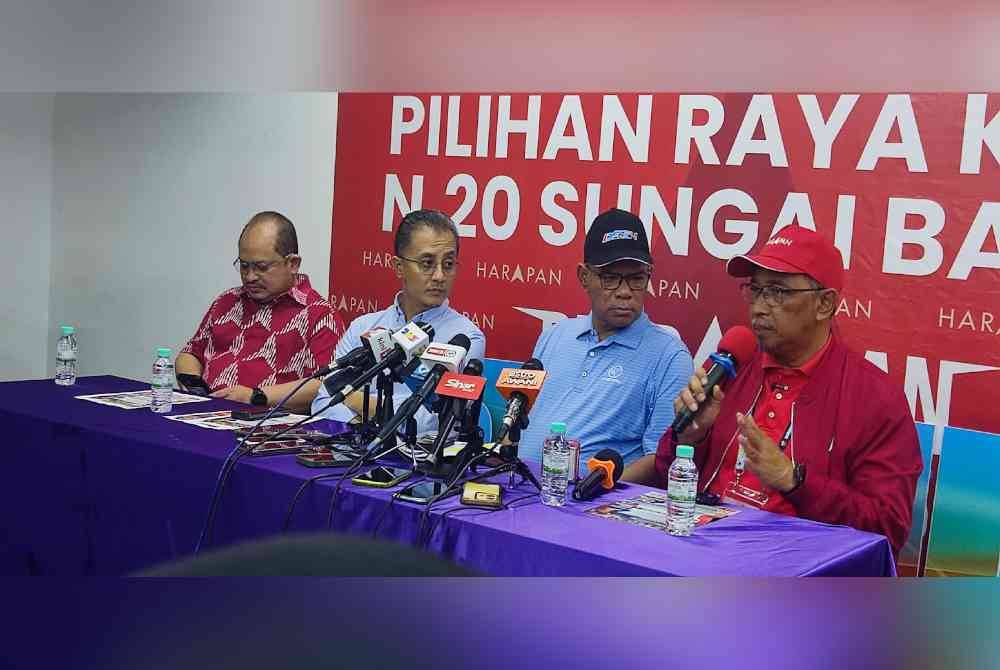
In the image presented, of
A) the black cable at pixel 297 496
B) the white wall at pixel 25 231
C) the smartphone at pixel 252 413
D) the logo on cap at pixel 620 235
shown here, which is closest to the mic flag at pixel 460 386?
the black cable at pixel 297 496

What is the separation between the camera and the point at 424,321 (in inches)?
142

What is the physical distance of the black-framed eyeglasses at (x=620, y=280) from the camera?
11.1 ft

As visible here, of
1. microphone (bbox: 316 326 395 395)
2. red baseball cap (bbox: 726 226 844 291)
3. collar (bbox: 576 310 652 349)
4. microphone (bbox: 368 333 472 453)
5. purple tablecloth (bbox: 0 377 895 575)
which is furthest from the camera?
collar (bbox: 576 310 652 349)

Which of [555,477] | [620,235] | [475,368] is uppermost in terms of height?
[620,235]

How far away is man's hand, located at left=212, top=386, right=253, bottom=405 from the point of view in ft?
12.3

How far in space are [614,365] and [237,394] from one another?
138 centimetres

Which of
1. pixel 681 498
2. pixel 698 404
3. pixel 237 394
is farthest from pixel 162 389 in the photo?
pixel 681 498

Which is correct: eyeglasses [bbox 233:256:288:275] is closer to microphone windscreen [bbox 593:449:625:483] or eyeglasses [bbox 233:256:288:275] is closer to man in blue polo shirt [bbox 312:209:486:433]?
man in blue polo shirt [bbox 312:209:486:433]

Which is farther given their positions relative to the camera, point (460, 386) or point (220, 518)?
point (220, 518)

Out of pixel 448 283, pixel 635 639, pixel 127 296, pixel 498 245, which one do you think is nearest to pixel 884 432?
pixel 448 283

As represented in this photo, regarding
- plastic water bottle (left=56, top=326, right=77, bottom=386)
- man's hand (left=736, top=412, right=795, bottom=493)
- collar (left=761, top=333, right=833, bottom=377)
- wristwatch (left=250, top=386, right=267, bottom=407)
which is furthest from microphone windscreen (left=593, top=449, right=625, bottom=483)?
plastic water bottle (left=56, top=326, right=77, bottom=386)

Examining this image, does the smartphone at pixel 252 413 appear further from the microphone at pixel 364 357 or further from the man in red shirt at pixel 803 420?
the man in red shirt at pixel 803 420

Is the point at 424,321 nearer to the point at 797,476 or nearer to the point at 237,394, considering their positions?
the point at 237,394

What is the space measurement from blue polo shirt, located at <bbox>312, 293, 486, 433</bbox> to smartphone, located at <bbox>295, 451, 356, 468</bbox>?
1.82 ft
